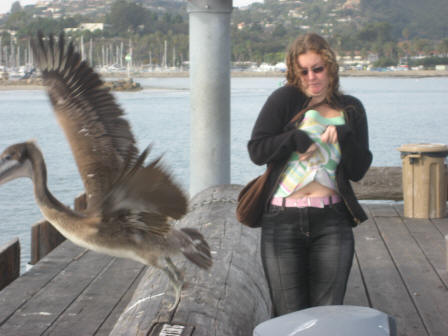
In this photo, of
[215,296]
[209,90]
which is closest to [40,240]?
[209,90]

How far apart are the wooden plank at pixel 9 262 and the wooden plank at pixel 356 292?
2.87 m

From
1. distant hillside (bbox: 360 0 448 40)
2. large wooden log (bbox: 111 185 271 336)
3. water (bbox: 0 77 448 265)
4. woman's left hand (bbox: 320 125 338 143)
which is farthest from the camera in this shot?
distant hillside (bbox: 360 0 448 40)

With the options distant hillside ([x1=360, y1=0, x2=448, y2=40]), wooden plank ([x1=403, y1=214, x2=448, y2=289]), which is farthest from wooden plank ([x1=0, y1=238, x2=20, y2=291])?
distant hillside ([x1=360, y1=0, x2=448, y2=40])

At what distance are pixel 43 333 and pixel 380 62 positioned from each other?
4338 inches

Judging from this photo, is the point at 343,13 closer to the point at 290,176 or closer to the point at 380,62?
the point at 380,62

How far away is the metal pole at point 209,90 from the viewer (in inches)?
265

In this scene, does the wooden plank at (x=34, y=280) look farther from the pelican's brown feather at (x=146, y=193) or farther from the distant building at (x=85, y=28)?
the pelican's brown feather at (x=146, y=193)

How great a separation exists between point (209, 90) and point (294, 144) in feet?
12.2

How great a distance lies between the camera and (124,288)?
19.1ft

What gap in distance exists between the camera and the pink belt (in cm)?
329

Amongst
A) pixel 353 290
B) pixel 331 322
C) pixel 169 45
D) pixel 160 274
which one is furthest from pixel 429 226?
pixel 169 45

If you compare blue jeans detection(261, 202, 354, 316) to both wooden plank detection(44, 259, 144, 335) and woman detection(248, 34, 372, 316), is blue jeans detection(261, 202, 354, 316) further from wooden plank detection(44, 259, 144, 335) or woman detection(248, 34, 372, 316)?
wooden plank detection(44, 259, 144, 335)

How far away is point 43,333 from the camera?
191 inches

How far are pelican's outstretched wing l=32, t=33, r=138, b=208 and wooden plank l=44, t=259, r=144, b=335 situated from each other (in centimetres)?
194
